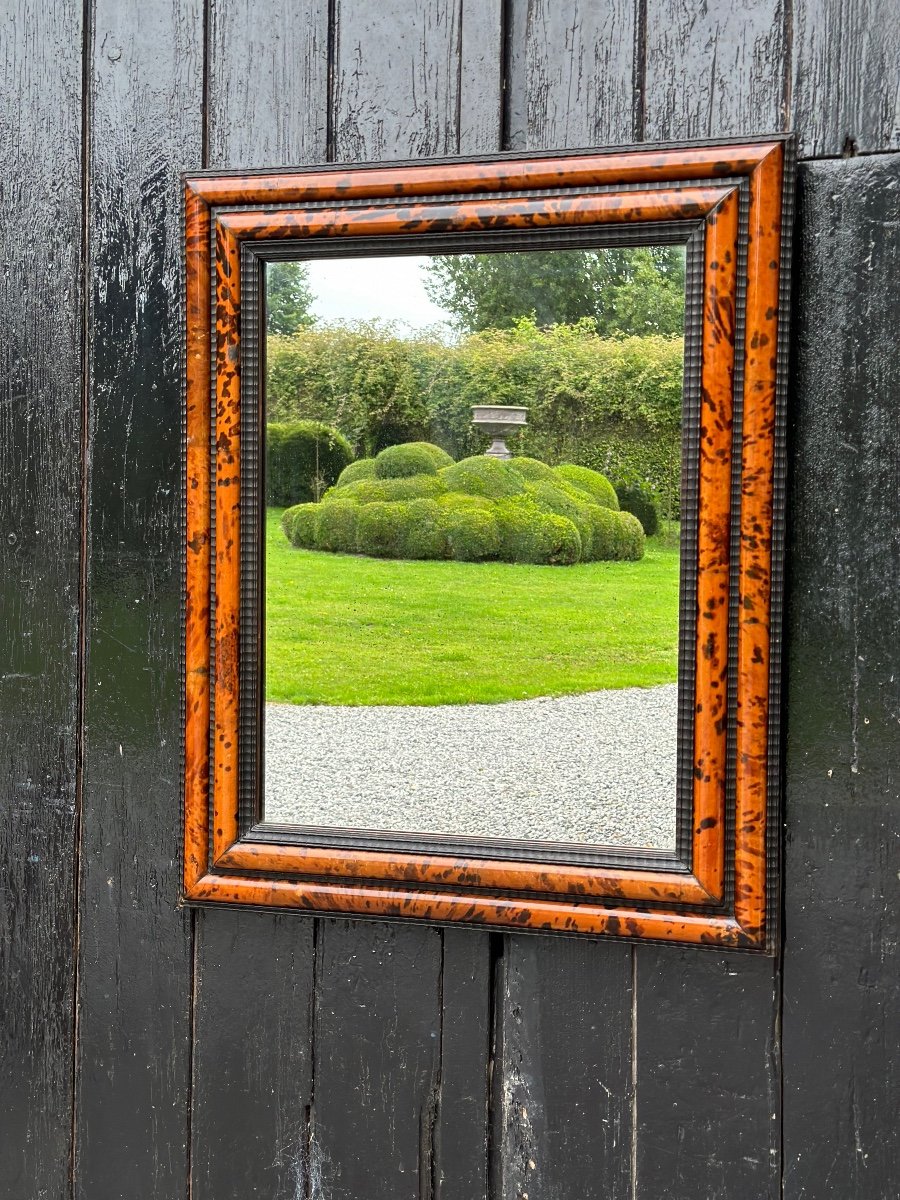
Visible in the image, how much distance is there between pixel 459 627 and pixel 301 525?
0.19m

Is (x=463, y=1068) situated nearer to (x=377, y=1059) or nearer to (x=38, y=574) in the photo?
(x=377, y=1059)

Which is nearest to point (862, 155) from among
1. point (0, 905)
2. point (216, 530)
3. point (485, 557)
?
point (485, 557)

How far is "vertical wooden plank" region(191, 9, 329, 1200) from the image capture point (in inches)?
41.8

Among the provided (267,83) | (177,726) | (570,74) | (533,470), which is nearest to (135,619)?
(177,726)

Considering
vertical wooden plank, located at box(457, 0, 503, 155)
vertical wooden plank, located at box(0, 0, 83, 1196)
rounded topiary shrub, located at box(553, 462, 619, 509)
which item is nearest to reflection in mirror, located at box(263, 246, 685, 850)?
rounded topiary shrub, located at box(553, 462, 619, 509)

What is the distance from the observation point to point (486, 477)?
1.03 metres

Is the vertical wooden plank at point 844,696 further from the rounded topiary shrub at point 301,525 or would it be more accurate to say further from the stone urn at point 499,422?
the rounded topiary shrub at point 301,525

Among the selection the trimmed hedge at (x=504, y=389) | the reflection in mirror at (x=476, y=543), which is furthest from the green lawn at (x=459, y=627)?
the trimmed hedge at (x=504, y=389)

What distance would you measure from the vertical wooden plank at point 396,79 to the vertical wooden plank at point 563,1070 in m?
0.82

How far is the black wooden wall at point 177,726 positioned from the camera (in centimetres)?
97

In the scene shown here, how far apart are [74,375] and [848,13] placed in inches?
33.5

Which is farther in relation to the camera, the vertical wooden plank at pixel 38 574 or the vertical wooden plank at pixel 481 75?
the vertical wooden plank at pixel 38 574

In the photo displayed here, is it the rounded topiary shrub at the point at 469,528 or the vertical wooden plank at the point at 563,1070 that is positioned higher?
the rounded topiary shrub at the point at 469,528

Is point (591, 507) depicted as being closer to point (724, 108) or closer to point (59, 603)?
point (724, 108)
